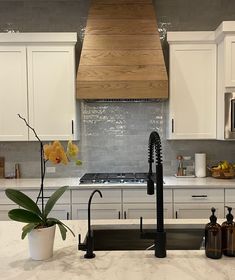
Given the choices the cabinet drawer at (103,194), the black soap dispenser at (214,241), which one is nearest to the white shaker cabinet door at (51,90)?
the cabinet drawer at (103,194)

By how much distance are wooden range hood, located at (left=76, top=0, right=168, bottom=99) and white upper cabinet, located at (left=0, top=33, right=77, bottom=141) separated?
27 cm

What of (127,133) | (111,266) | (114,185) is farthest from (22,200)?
(127,133)

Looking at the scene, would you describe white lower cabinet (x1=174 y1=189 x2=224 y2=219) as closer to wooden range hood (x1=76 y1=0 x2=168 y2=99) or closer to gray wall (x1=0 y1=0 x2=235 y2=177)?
gray wall (x1=0 y1=0 x2=235 y2=177)

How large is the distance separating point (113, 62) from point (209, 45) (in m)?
1.11

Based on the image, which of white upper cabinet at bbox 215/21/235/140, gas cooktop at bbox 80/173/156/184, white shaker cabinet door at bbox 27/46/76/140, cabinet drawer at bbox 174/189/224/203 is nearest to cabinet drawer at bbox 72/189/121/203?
gas cooktop at bbox 80/173/156/184

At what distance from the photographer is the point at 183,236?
1824 mm

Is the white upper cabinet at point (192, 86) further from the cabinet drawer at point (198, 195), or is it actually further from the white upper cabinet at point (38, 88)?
the white upper cabinet at point (38, 88)

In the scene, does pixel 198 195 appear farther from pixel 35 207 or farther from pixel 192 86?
pixel 35 207

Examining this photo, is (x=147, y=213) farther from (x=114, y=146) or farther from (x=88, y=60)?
(x=88, y=60)

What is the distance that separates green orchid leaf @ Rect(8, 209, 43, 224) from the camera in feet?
4.38

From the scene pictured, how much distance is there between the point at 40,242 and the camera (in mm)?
1360

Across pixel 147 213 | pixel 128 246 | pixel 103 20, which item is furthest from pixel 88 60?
pixel 128 246

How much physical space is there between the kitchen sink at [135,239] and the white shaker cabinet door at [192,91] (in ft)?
6.10

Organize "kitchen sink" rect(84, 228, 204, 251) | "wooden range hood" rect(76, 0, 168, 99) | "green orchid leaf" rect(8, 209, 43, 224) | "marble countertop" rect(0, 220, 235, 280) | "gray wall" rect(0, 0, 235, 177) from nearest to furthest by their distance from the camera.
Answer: "marble countertop" rect(0, 220, 235, 280) → "green orchid leaf" rect(8, 209, 43, 224) → "kitchen sink" rect(84, 228, 204, 251) → "wooden range hood" rect(76, 0, 168, 99) → "gray wall" rect(0, 0, 235, 177)
